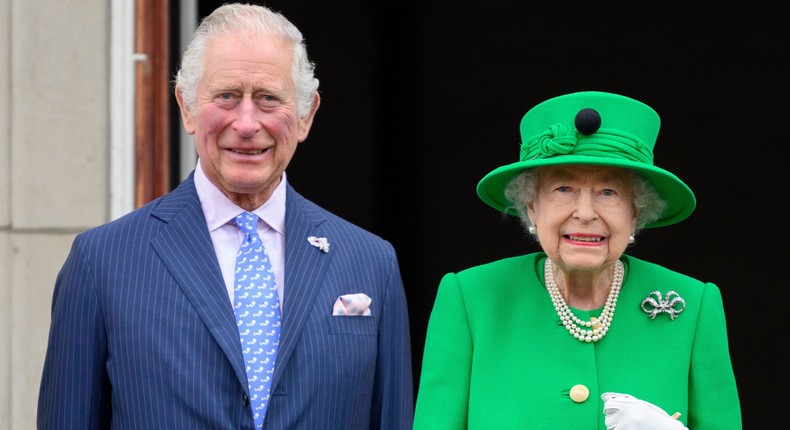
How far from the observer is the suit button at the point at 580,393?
→ 265 cm

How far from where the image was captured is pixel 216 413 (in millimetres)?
2682

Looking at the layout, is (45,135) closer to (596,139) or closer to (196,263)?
(196,263)

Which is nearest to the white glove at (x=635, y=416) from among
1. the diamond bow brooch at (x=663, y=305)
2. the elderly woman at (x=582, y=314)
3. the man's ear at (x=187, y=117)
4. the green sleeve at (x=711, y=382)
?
the elderly woman at (x=582, y=314)

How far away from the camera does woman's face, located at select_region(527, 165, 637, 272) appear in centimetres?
262

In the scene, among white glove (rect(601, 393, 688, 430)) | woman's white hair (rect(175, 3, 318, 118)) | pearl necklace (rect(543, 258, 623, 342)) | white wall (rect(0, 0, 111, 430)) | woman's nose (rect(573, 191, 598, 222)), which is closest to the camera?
white glove (rect(601, 393, 688, 430))

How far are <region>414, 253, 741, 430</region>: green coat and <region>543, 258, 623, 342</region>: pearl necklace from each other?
0.05ft

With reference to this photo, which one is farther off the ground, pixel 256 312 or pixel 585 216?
pixel 585 216

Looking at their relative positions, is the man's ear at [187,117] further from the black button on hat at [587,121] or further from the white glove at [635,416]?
the white glove at [635,416]

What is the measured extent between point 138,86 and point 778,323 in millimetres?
3667

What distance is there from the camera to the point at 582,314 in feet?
9.00

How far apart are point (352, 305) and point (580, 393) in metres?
0.56

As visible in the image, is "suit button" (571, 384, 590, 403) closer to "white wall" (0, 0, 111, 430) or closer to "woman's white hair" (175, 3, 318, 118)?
"woman's white hair" (175, 3, 318, 118)

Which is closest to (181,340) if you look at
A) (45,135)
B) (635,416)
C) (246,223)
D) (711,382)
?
(246,223)

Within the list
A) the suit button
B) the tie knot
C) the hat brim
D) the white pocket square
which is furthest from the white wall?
the suit button
